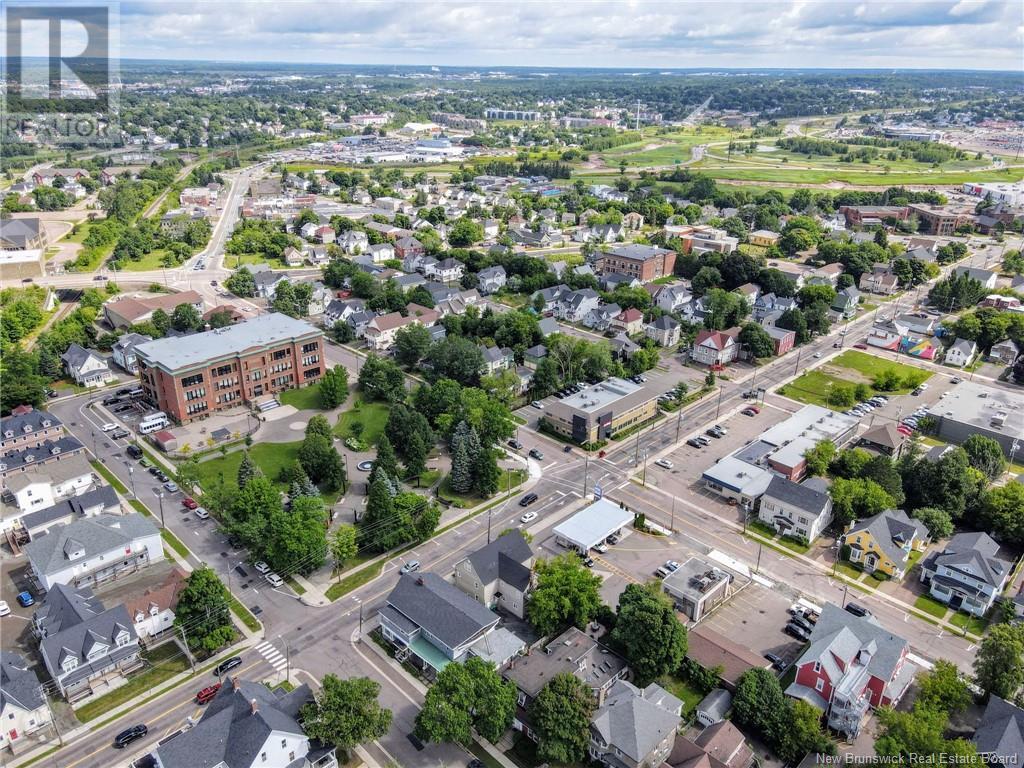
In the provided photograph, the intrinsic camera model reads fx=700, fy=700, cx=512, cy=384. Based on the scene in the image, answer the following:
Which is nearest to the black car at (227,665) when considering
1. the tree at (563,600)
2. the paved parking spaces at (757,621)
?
the tree at (563,600)

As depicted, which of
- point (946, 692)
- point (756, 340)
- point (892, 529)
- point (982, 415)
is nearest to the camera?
point (946, 692)

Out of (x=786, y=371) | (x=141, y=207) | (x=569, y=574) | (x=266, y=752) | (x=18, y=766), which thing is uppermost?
(x=141, y=207)

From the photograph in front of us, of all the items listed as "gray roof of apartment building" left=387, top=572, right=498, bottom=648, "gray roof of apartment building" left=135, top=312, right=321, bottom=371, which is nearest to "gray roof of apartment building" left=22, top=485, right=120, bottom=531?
"gray roof of apartment building" left=135, top=312, right=321, bottom=371

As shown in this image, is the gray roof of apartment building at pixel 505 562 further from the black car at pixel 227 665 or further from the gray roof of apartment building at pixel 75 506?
the gray roof of apartment building at pixel 75 506

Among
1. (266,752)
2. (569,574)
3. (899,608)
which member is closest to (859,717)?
(899,608)

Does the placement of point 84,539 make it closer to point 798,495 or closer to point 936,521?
point 798,495

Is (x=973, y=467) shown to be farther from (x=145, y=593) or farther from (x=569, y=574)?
(x=145, y=593)

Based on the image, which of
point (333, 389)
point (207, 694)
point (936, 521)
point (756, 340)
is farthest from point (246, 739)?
point (756, 340)
